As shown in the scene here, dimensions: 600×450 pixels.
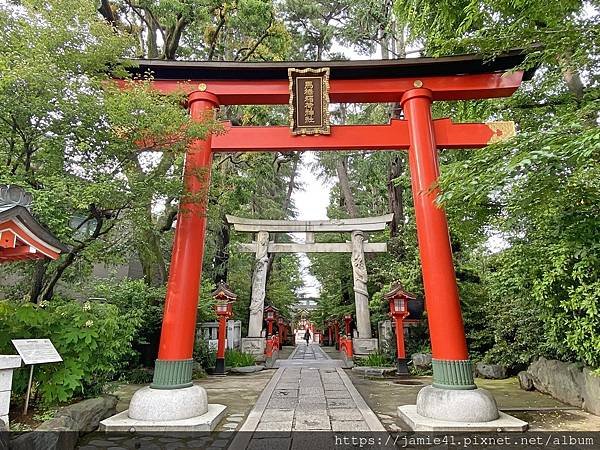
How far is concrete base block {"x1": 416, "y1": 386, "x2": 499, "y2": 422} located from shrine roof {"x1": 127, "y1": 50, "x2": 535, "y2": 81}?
215 inches

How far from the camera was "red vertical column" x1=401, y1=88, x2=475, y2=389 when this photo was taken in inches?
228

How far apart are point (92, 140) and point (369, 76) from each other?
193 inches

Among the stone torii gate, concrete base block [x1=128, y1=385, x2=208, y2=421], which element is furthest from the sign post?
the stone torii gate

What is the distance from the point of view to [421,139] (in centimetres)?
685

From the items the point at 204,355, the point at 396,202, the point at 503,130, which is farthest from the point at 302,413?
the point at 396,202

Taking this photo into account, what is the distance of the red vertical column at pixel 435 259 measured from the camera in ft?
19.0

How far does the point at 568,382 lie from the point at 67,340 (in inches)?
319

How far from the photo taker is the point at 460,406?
5348 millimetres

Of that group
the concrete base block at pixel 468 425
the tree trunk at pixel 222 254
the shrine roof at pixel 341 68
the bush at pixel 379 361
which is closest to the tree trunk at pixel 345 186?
the tree trunk at pixel 222 254

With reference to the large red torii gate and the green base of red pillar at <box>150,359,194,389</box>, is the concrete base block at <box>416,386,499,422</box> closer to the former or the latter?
the large red torii gate

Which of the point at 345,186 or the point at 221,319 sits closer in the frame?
the point at 221,319

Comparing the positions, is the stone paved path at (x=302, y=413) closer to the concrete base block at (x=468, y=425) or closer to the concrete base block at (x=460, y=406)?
the concrete base block at (x=468, y=425)

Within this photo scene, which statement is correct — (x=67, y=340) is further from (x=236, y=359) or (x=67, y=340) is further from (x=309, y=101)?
(x=236, y=359)

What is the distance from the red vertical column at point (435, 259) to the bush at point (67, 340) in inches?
188
